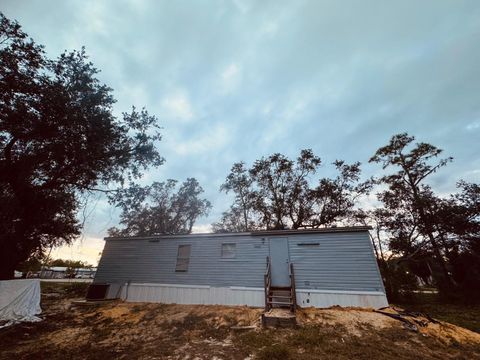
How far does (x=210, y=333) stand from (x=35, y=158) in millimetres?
10349

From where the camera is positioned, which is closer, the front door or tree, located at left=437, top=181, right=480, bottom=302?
the front door

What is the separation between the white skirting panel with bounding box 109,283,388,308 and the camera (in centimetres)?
909

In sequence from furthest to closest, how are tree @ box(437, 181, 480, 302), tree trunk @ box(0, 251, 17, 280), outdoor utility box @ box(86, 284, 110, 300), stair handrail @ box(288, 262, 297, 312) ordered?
tree @ box(437, 181, 480, 302), outdoor utility box @ box(86, 284, 110, 300), tree trunk @ box(0, 251, 17, 280), stair handrail @ box(288, 262, 297, 312)

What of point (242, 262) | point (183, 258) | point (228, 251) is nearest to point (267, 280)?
point (242, 262)

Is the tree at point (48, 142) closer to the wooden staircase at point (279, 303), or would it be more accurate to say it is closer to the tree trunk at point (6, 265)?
the tree trunk at point (6, 265)

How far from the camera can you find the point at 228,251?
38.3 feet

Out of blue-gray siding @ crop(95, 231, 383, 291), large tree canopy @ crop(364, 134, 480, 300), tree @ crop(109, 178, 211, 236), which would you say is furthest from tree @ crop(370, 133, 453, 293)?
tree @ crop(109, 178, 211, 236)

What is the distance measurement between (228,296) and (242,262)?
5.70ft

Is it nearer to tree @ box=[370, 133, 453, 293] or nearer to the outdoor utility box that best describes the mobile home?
the outdoor utility box

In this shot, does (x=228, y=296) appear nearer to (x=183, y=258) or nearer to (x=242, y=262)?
(x=242, y=262)

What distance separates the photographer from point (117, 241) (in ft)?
46.1

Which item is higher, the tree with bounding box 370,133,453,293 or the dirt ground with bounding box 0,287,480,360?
the tree with bounding box 370,133,453,293

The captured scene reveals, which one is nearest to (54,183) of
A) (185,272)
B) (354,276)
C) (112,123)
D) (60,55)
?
(112,123)

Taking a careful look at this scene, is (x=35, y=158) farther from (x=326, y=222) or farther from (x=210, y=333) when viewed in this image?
(x=326, y=222)
